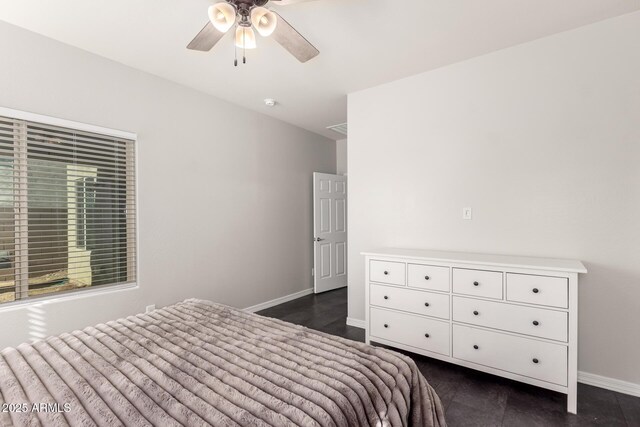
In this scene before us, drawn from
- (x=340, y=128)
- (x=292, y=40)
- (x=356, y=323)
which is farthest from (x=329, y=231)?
(x=292, y=40)

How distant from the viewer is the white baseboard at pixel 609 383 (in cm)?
214

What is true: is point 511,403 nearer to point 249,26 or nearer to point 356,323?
point 356,323

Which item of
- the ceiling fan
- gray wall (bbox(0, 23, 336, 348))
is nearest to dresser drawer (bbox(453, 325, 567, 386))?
the ceiling fan

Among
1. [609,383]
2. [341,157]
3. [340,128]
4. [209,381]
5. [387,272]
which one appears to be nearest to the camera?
[209,381]

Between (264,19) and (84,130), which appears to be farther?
(84,130)

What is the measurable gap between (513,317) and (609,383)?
2.94ft

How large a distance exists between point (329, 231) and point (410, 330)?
2.55 metres

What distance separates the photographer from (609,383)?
2213 millimetres

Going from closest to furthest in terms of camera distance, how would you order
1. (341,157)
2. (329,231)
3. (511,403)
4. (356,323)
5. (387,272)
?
1. (511,403)
2. (387,272)
3. (356,323)
4. (329,231)
5. (341,157)

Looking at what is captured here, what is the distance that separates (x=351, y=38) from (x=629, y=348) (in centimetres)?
303

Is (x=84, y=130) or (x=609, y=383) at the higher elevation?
(x=84, y=130)

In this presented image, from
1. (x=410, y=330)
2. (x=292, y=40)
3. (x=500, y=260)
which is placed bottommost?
(x=410, y=330)

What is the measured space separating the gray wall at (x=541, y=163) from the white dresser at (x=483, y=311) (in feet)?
0.93

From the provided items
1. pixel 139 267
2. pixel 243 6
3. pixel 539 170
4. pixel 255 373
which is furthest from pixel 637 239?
pixel 139 267
